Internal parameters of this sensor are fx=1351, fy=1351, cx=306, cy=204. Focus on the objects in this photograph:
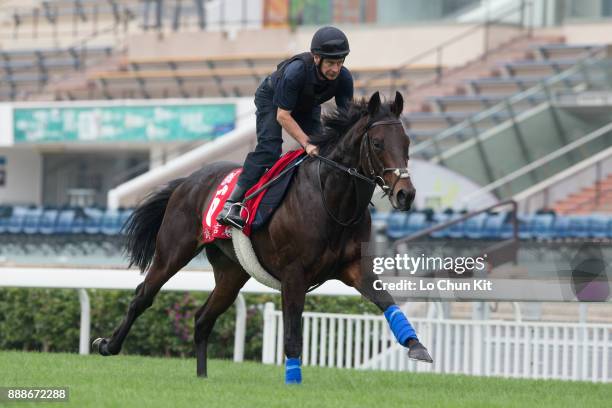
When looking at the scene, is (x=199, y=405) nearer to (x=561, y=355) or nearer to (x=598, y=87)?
(x=561, y=355)

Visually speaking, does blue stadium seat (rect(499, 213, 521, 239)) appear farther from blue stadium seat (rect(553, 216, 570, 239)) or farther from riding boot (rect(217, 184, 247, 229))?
riding boot (rect(217, 184, 247, 229))

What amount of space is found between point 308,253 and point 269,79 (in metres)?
1.16

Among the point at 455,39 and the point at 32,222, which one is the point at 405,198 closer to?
the point at 32,222

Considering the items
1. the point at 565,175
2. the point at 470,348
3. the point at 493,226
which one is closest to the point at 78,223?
the point at 493,226

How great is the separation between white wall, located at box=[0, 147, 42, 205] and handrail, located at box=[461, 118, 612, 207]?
1379 centimetres

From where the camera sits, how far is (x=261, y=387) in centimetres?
745

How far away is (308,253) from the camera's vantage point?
7.41 metres

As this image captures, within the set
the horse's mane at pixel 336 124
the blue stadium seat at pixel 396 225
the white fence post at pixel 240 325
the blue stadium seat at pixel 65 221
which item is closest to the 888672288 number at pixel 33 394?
the horse's mane at pixel 336 124

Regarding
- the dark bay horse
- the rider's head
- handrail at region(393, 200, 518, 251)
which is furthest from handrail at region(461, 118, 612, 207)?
the rider's head

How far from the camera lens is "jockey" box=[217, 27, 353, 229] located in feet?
24.5

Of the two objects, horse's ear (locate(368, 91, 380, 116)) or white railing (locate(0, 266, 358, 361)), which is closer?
horse's ear (locate(368, 91, 380, 116))

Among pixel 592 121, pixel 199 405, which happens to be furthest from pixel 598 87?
pixel 199 405

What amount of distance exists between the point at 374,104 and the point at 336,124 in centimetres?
42

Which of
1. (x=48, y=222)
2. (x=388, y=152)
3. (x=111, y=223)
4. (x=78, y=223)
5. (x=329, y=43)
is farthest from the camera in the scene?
(x=48, y=222)
